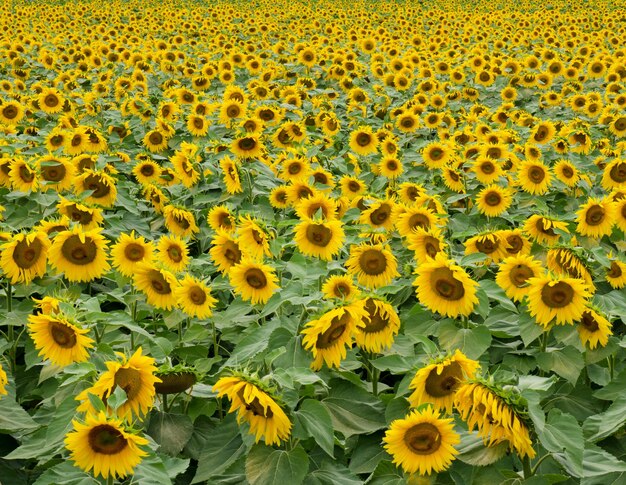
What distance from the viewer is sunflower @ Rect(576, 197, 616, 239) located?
14.0ft

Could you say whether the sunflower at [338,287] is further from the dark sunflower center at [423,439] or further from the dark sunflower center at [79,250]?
the dark sunflower center at [79,250]

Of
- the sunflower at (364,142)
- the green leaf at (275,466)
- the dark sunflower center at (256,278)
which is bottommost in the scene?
the sunflower at (364,142)

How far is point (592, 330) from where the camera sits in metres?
2.87

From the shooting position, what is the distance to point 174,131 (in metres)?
6.82

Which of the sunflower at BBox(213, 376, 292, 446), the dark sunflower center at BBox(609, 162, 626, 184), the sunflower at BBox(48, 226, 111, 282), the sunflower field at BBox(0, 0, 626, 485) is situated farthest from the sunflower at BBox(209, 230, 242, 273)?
the dark sunflower center at BBox(609, 162, 626, 184)

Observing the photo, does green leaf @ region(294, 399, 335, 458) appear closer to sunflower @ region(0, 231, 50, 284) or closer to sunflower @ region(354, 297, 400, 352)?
sunflower @ region(354, 297, 400, 352)

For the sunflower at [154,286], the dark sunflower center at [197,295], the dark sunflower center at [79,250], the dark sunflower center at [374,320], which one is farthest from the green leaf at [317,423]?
the dark sunflower center at [79,250]

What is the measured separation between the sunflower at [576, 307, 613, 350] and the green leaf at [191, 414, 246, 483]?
58.4 inches

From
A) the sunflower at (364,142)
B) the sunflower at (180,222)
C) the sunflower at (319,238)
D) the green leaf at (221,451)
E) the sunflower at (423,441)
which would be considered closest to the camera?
the sunflower at (423,441)

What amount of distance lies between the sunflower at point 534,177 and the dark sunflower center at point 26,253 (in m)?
3.73

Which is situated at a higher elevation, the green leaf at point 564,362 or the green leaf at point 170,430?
the green leaf at point 564,362

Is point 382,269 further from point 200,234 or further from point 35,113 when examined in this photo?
point 35,113

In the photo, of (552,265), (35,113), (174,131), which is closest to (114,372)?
(552,265)

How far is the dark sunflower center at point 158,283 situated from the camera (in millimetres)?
3271
